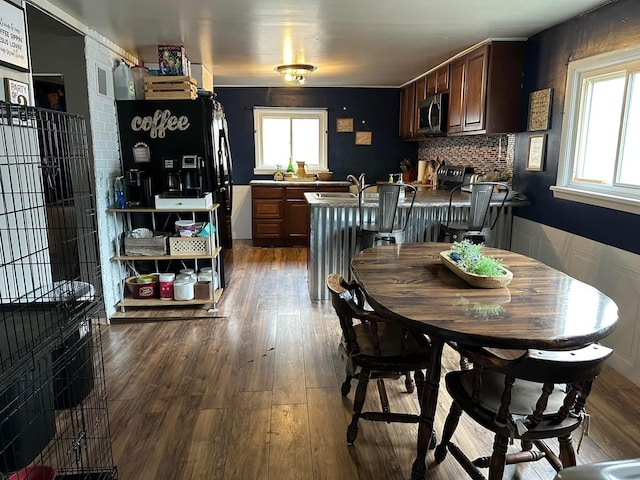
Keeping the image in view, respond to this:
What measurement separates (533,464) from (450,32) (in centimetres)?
300

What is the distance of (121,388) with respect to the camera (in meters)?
2.69

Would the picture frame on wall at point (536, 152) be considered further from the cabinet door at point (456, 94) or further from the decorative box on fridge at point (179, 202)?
the decorative box on fridge at point (179, 202)

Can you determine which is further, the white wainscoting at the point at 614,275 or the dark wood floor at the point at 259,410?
the white wainscoting at the point at 614,275

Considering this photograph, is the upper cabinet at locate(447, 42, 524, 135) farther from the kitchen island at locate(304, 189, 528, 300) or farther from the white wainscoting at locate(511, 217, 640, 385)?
the white wainscoting at locate(511, 217, 640, 385)

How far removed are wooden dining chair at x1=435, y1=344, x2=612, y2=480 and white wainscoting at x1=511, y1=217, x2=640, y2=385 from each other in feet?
4.26

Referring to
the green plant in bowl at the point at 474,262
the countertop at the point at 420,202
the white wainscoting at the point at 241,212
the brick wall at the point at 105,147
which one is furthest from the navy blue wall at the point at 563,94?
the white wainscoting at the point at 241,212

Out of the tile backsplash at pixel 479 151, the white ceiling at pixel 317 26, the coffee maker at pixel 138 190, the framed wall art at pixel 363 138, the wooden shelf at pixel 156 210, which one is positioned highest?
the white ceiling at pixel 317 26

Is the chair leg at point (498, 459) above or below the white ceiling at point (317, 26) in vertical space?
below

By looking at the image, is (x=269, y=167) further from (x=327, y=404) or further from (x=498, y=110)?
(x=327, y=404)

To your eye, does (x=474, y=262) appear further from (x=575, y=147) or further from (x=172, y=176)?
(x=172, y=176)

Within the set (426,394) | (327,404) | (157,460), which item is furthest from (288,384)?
(426,394)

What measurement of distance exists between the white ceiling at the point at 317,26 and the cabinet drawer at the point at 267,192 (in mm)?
1797

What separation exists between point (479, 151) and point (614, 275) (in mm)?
2397

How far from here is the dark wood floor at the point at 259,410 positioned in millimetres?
2039
